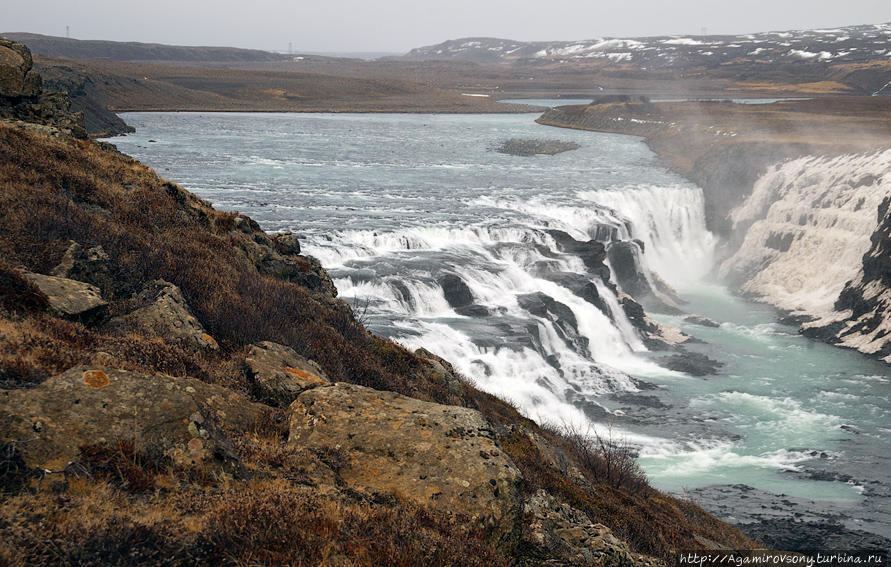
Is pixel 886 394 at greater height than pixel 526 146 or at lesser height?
lesser

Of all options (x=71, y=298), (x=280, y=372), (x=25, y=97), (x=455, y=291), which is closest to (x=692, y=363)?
(x=455, y=291)

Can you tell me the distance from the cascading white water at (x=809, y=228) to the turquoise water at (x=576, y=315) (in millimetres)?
2321

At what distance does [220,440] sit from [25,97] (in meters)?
16.0

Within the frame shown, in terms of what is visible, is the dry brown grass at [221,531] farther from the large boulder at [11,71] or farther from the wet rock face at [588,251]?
the wet rock face at [588,251]

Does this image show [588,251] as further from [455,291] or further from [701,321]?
[455,291]

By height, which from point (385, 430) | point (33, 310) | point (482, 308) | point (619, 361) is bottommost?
point (619, 361)

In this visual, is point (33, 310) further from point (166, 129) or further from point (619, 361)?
point (166, 129)

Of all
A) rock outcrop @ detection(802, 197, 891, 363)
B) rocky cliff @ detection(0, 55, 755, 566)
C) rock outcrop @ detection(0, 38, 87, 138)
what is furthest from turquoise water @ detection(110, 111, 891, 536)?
rock outcrop @ detection(0, 38, 87, 138)

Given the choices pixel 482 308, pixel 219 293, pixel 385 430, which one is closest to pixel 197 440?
pixel 385 430

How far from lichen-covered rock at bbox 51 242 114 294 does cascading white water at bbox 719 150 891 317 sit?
35.4 meters

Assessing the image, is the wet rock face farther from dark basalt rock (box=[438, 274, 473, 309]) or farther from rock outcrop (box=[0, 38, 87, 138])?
rock outcrop (box=[0, 38, 87, 138])

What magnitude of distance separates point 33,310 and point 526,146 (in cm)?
6681

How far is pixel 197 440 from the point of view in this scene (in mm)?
5602

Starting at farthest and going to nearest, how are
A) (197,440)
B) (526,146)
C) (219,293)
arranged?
(526,146)
(219,293)
(197,440)
